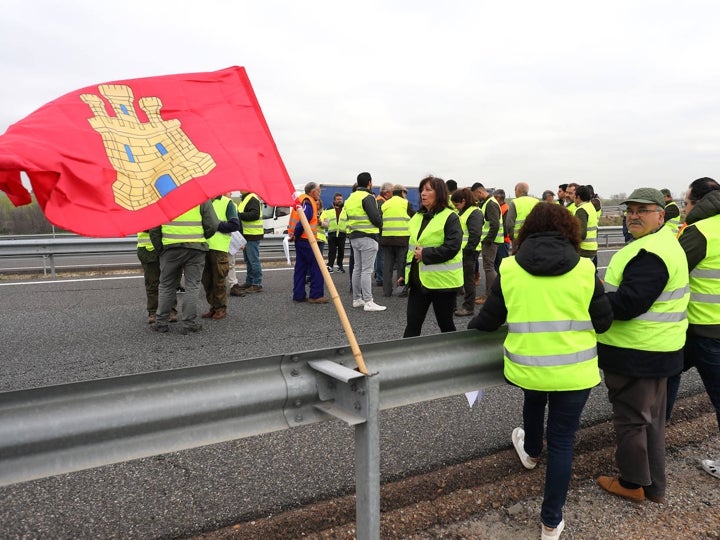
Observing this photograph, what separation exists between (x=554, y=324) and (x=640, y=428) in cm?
95

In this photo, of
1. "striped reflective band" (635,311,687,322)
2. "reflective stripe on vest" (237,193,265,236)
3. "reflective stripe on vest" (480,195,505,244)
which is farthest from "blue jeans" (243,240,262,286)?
"striped reflective band" (635,311,687,322)

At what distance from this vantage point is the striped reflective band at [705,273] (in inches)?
133

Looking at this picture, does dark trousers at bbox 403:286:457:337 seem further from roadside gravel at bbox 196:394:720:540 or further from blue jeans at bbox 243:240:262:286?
blue jeans at bbox 243:240:262:286

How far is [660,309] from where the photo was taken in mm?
2924

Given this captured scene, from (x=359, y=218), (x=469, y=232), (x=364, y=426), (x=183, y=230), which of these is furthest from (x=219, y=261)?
(x=364, y=426)

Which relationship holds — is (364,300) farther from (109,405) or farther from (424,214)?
(109,405)

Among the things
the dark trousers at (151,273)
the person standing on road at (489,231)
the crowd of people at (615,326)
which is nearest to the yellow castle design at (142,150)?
the crowd of people at (615,326)

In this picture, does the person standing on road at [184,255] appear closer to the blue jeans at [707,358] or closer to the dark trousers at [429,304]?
the dark trousers at [429,304]

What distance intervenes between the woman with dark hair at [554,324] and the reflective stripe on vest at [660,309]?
297 millimetres

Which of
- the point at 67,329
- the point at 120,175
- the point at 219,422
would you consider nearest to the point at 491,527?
the point at 219,422

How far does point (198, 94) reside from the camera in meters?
2.31

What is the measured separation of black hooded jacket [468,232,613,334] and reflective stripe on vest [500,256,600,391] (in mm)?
33

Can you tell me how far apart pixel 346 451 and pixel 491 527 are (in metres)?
1.13

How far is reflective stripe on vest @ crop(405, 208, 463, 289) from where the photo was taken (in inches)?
192
